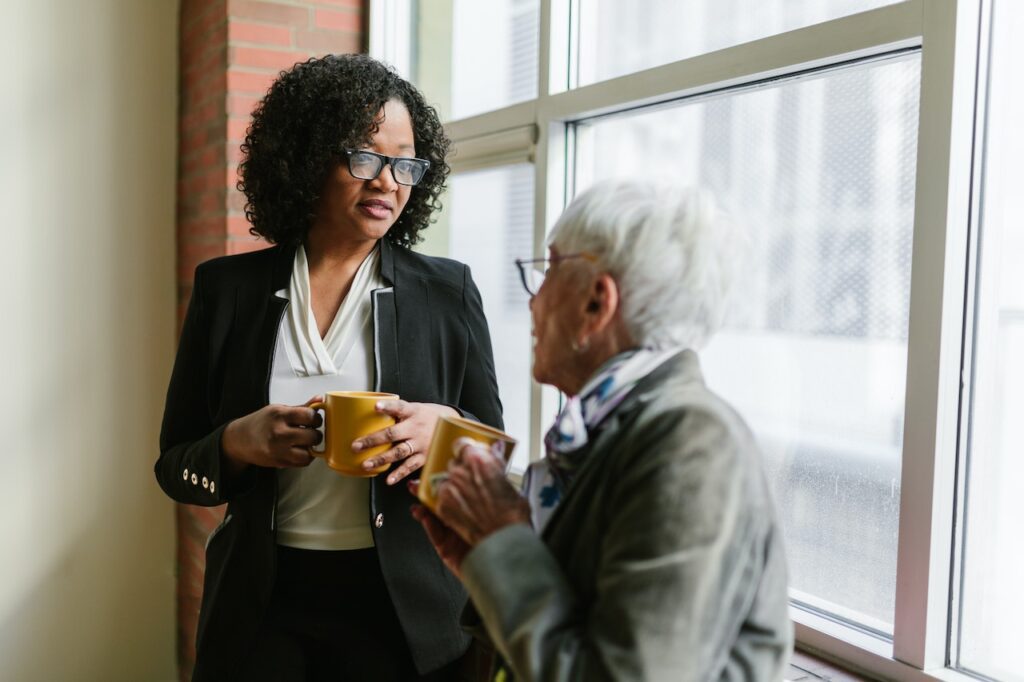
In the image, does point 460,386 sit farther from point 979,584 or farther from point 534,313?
point 979,584

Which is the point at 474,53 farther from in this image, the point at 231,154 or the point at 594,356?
the point at 594,356

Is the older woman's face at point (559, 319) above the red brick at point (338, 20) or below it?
below

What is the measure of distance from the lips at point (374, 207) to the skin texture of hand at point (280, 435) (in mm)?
329

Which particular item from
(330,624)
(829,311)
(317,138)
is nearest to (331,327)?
(317,138)

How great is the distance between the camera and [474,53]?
7.97ft

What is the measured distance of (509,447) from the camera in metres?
0.95

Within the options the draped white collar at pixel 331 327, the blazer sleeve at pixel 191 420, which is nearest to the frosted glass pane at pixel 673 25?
the draped white collar at pixel 331 327

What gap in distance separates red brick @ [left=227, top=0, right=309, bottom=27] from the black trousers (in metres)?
1.63

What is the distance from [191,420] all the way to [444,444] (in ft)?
2.48

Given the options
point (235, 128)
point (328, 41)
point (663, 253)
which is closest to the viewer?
point (663, 253)

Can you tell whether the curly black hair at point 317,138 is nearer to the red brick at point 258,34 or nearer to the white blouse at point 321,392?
the white blouse at point 321,392

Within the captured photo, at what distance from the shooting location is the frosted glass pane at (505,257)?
2.24 m

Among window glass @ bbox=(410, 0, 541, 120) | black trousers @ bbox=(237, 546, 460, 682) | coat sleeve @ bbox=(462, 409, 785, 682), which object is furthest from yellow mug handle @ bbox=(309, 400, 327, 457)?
window glass @ bbox=(410, 0, 541, 120)

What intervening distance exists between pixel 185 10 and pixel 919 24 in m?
2.21
